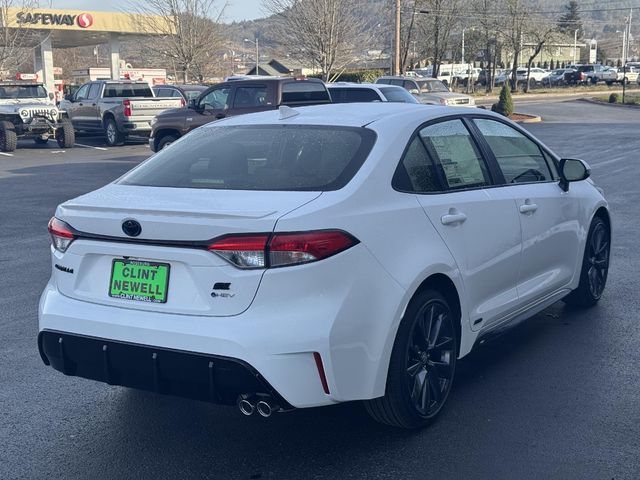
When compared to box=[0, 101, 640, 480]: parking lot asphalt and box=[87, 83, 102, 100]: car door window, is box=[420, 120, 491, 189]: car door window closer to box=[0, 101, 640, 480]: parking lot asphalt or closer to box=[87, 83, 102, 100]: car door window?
box=[0, 101, 640, 480]: parking lot asphalt

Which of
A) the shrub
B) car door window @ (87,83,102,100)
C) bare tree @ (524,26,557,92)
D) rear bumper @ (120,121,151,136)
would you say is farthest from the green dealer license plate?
bare tree @ (524,26,557,92)

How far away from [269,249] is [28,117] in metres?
21.8

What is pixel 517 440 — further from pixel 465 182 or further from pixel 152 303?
pixel 152 303

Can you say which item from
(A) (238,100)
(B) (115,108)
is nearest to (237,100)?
(A) (238,100)

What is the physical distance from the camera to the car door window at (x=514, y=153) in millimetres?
5473

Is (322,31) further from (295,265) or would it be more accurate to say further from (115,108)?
(295,265)

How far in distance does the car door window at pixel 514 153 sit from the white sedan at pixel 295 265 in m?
0.23

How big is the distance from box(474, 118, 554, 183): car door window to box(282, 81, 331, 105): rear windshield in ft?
40.5

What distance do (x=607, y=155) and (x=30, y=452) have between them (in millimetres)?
18474

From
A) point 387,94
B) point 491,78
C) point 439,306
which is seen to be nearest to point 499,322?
point 439,306

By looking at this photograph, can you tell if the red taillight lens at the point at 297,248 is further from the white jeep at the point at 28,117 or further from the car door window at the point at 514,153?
the white jeep at the point at 28,117

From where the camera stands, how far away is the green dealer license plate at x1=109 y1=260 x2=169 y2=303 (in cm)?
391

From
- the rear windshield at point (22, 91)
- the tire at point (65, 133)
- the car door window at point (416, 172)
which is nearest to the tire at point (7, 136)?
the rear windshield at point (22, 91)

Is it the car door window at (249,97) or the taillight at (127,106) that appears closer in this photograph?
the car door window at (249,97)
